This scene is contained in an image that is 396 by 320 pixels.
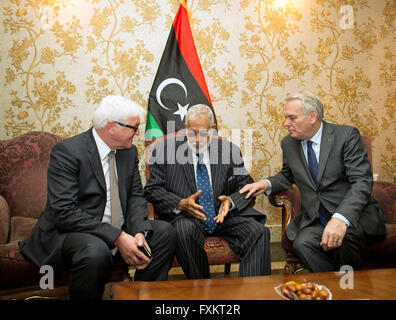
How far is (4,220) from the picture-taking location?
2154 millimetres

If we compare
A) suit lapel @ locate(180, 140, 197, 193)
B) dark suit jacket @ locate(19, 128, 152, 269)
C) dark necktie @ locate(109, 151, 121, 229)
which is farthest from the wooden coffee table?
suit lapel @ locate(180, 140, 197, 193)

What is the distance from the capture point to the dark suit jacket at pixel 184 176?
238cm

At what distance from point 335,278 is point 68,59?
2.62m

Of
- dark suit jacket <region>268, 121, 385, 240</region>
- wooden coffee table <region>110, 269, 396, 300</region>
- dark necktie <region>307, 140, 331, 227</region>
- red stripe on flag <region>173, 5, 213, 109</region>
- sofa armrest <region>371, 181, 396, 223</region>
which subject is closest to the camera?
wooden coffee table <region>110, 269, 396, 300</region>

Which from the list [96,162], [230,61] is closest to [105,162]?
[96,162]

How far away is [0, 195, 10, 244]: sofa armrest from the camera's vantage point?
6.91 feet

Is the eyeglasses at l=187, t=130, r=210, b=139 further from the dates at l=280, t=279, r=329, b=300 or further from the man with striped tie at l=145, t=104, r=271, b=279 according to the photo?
the dates at l=280, t=279, r=329, b=300

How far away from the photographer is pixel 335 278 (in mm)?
1557

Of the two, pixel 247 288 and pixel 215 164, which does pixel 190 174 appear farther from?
pixel 247 288

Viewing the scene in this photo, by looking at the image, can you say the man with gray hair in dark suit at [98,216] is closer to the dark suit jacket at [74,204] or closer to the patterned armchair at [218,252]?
the dark suit jacket at [74,204]

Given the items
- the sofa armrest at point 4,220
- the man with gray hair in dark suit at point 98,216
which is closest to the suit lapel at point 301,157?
the man with gray hair in dark suit at point 98,216

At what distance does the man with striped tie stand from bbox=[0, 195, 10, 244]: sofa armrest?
85cm

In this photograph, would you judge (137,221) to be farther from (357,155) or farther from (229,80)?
(229,80)
